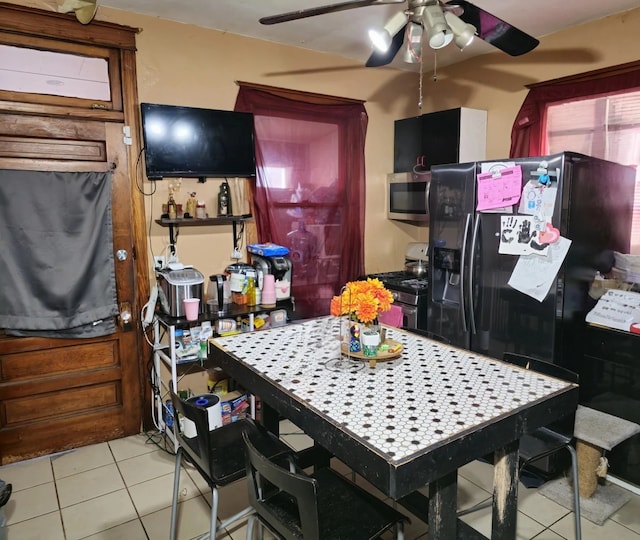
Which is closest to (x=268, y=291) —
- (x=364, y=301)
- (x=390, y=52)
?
(x=364, y=301)

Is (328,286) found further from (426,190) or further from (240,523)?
(240,523)

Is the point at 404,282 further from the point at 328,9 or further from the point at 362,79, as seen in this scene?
the point at 328,9

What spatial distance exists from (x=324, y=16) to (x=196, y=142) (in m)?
→ 1.16

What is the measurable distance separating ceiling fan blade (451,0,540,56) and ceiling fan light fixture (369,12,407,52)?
0.73 feet

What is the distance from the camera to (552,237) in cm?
248

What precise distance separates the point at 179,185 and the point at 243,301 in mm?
914

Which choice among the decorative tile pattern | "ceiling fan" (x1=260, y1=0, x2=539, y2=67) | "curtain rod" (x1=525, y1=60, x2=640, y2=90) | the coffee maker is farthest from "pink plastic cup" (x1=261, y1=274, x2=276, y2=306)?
"curtain rod" (x1=525, y1=60, x2=640, y2=90)

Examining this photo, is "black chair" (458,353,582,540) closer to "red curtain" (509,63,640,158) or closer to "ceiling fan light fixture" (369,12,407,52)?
"ceiling fan light fixture" (369,12,407,52)

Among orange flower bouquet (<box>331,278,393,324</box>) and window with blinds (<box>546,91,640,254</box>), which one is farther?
window with blinds (<box>546,91,640,254</box>)

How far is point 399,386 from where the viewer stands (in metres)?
1.64

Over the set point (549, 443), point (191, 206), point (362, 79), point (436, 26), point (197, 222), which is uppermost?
point (362, 79)

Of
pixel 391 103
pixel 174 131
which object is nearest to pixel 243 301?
pixel 174 131

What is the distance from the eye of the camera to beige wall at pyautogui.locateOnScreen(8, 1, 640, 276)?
301cm

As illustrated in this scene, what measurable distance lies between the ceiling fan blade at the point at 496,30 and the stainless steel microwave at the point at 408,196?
1.59 meters
